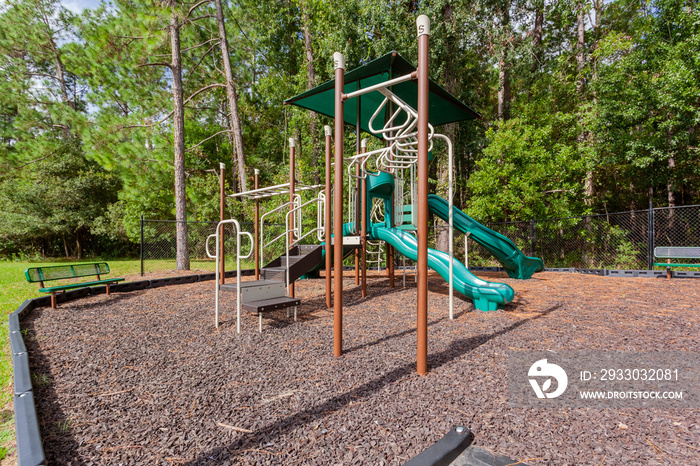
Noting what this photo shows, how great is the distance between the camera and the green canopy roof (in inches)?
231

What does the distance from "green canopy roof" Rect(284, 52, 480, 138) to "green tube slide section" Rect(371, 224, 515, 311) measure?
2.71m

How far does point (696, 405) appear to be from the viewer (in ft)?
6.92

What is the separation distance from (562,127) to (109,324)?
53.3 feet

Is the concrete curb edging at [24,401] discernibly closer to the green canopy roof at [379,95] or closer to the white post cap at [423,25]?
the white post cap at [423,25]

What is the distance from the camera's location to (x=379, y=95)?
22.3 feet

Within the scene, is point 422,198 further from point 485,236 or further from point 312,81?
point 312,81

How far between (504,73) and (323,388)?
1525cm

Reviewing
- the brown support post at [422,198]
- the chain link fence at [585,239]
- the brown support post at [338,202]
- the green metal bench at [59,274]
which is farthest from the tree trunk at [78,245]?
the brown support post at [422,198]

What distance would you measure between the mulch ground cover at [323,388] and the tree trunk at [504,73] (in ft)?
32.3

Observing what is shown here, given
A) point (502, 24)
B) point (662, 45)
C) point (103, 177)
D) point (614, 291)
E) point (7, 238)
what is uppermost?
point (502, 24)

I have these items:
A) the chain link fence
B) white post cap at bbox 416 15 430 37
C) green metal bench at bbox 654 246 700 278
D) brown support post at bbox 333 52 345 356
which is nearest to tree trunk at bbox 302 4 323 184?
the chain link fence

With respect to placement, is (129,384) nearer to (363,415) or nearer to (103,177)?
(363,415)

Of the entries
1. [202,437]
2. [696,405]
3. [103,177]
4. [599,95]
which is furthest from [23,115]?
[599,95]

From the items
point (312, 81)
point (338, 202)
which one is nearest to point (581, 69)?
point (312, 81)
